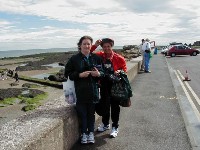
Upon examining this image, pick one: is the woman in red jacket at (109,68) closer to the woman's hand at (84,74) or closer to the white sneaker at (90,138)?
the white sneaker at (90,138)

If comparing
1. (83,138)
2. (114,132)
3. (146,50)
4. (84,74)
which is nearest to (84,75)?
(84,74)

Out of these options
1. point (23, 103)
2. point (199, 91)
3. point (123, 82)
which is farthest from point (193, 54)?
point (123, 82)

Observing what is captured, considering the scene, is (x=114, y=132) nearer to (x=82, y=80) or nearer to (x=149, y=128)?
(x=149, y=128)

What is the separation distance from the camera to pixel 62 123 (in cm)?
533

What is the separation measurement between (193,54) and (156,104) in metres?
37.7

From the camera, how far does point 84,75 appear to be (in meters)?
5.67

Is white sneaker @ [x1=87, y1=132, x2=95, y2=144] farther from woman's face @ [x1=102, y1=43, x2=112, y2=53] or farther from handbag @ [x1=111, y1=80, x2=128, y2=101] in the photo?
woman's face @ [x1=102, y1=43, x2=112, y2=53]

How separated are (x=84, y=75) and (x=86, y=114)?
0.83m

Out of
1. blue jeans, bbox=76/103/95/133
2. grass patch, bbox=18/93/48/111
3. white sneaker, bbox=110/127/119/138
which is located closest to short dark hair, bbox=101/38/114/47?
blue jeans, bbox=76/103/95/133

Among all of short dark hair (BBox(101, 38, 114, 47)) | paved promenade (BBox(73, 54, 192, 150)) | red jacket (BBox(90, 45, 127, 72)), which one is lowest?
paved promenade (BBox(73, 54, 192, 150))

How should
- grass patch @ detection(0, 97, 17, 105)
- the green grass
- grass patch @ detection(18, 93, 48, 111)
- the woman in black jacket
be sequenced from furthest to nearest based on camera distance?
grass patch @ detection(0, 97, 17, 105) < the green grass < grass patch @ detection(18, 93, 48, 111) < the woman in black jacket

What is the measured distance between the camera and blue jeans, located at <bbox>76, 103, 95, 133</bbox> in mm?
5984

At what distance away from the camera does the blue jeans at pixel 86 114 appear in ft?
19.6

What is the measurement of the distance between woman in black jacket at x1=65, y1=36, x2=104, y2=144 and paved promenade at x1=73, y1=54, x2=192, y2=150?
0.53 metres
